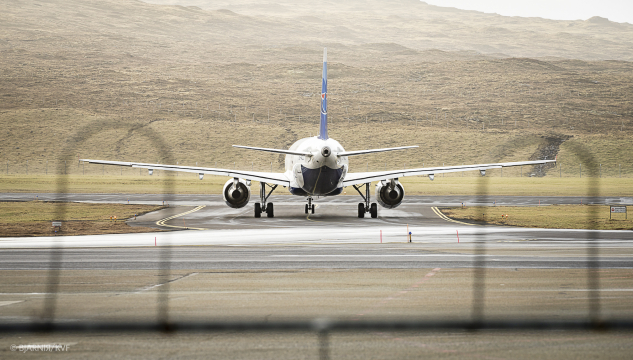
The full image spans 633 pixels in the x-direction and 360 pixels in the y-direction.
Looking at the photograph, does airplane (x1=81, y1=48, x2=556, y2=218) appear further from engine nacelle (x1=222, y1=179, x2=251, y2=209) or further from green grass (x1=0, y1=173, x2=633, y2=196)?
green grass (x1=0, y1=173, x2=633, y2=196)

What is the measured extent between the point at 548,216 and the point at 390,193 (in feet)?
39.2

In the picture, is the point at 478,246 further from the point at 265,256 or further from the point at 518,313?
the point at 518,313

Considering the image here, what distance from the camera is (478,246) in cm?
3009

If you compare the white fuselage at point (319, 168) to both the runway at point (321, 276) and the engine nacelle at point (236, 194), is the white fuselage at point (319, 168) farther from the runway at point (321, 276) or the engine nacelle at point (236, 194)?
the runway at point (321, 276)

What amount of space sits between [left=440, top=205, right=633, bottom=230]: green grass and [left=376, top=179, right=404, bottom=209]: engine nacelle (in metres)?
5.01

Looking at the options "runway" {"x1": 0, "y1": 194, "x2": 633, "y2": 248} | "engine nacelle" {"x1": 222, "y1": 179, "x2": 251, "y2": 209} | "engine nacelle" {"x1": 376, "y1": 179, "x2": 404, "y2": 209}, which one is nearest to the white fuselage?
"runway" {"x1": 0, "y1": 194, "x2": 633, "y2": 248}

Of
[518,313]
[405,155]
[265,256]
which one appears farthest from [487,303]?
[405,155]

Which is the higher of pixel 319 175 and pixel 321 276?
pixel 319 175

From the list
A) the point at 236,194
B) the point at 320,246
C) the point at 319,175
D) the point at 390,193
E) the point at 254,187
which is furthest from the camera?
the point at 254,187

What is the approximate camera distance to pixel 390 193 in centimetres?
4547

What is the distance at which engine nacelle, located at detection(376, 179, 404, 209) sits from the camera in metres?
45.4

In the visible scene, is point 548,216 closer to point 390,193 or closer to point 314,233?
point 390,193

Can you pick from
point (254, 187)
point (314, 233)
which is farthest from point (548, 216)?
point (254, 187)

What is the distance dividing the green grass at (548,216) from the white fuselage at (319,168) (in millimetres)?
9601
